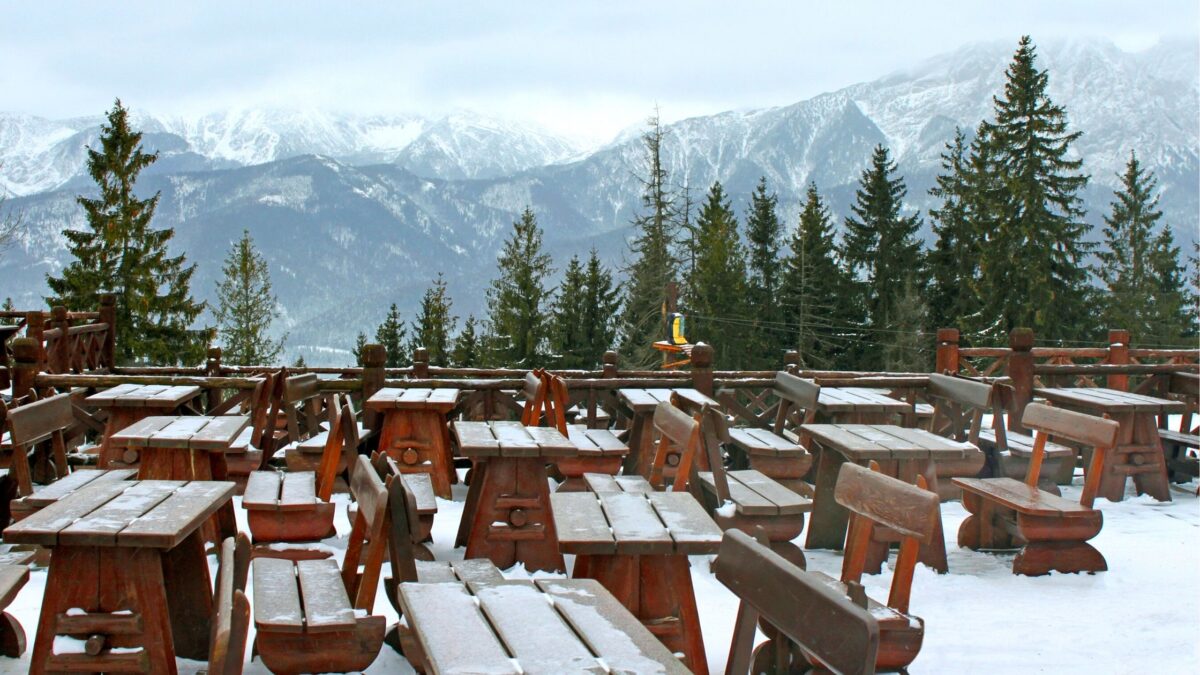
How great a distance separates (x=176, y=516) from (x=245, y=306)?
4561cm

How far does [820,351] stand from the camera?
40.9 metres

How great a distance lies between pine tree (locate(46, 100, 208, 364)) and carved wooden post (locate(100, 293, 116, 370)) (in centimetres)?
2065

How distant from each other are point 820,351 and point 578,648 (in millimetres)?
39636

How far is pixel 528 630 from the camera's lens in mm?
2404

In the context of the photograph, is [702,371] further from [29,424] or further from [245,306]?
[245,306]

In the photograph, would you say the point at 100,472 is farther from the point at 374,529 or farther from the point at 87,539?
the point at 374,529

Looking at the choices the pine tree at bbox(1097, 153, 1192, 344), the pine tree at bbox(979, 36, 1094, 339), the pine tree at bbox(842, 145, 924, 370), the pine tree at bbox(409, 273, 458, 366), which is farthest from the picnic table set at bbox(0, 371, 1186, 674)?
the pine tree at bbox(409, 273, 458, 366)

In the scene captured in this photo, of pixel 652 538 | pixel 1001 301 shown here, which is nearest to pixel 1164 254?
Result: pixel 1001 301

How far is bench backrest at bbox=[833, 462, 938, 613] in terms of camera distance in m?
3.31

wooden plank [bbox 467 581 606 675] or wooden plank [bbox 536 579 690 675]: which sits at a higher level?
wooden plank [bbox 467 581 606 675]

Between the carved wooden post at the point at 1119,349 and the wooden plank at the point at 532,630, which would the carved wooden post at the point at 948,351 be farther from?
the wooden plank at the point at 532,630

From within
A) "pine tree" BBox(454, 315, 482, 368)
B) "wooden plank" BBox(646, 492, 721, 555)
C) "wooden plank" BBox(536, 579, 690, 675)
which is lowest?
"pine tree" BBox(454, 315, 482, 368)

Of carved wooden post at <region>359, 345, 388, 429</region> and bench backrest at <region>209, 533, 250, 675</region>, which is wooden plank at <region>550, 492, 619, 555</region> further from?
carved wooden post at <region>359, 345, 388, 429</region>

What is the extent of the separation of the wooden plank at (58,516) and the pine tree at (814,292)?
126 ft
